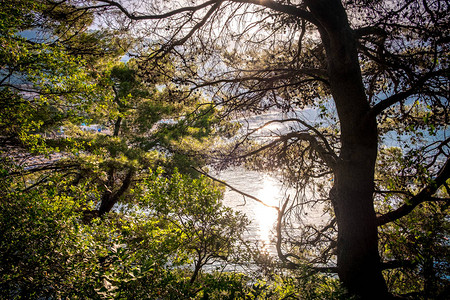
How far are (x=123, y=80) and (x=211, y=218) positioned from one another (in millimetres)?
9839

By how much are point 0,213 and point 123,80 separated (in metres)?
9.77

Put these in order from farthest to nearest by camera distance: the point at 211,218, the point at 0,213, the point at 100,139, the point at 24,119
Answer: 1. the point at 100,139
2. the point at 24,119
3. the point at 211,218
4. the point at 0,213

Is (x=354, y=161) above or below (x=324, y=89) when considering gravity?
below

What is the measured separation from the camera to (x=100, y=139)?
390 inches

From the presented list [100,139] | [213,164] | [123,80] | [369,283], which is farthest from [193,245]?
[123,80]

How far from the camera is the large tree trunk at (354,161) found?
3.05 metres

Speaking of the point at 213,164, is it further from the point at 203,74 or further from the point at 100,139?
the point at 100,139

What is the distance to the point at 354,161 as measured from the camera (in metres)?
3.20

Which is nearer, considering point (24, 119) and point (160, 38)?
point (160, 38)

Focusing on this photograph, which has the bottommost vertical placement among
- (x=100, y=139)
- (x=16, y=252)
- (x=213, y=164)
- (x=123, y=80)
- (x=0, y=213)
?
(x=16, y=252)

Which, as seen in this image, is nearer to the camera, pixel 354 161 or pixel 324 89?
pixel 354 161

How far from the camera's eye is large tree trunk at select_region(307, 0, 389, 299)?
3.05 metres

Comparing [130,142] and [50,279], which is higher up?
[130,142]

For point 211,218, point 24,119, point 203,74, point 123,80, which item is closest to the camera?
point 211,218
